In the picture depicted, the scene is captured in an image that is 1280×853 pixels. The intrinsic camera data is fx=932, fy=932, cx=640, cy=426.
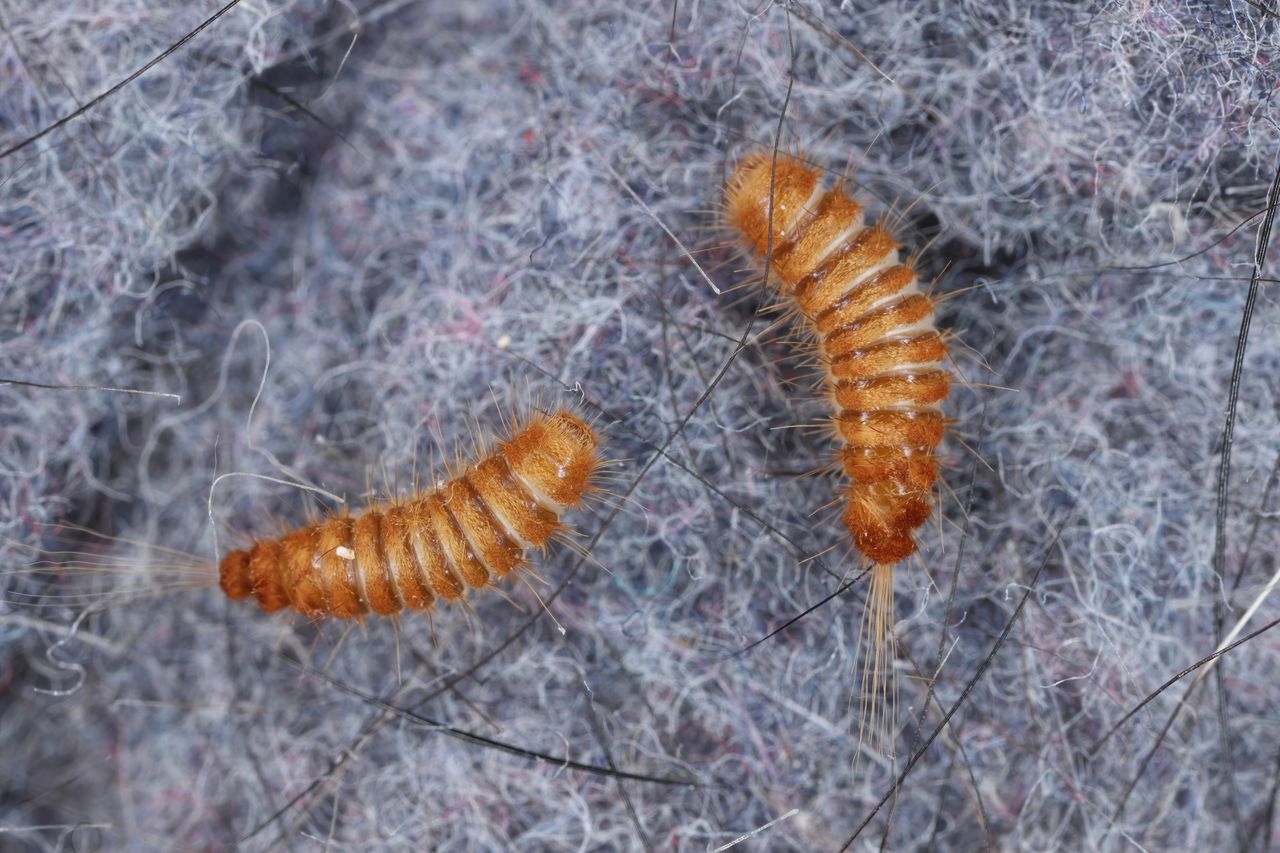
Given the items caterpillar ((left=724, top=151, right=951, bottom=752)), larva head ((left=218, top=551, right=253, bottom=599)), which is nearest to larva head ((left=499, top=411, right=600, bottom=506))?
caterpillar ((left=724, top=151, right=951, bottom=752))

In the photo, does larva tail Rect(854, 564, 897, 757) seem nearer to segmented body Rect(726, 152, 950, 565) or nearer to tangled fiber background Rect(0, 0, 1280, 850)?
tangled fiber background Rect(0, 0, 1280, 850)

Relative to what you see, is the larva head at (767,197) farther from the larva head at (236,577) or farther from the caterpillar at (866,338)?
the larva head at (236,577)

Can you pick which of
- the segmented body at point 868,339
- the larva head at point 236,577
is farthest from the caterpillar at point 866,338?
the larva head at point 236,577

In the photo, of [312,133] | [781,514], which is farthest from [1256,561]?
[312,133]

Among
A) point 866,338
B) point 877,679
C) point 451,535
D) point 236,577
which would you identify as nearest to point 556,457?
point 451,535

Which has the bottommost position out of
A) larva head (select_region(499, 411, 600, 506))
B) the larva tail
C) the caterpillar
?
the larva tail

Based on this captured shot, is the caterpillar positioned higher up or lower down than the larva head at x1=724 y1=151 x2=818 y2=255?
lower down

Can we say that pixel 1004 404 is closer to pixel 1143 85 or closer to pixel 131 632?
pixel 1143 85

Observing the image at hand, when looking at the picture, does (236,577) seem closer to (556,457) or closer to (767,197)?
(556,457)
